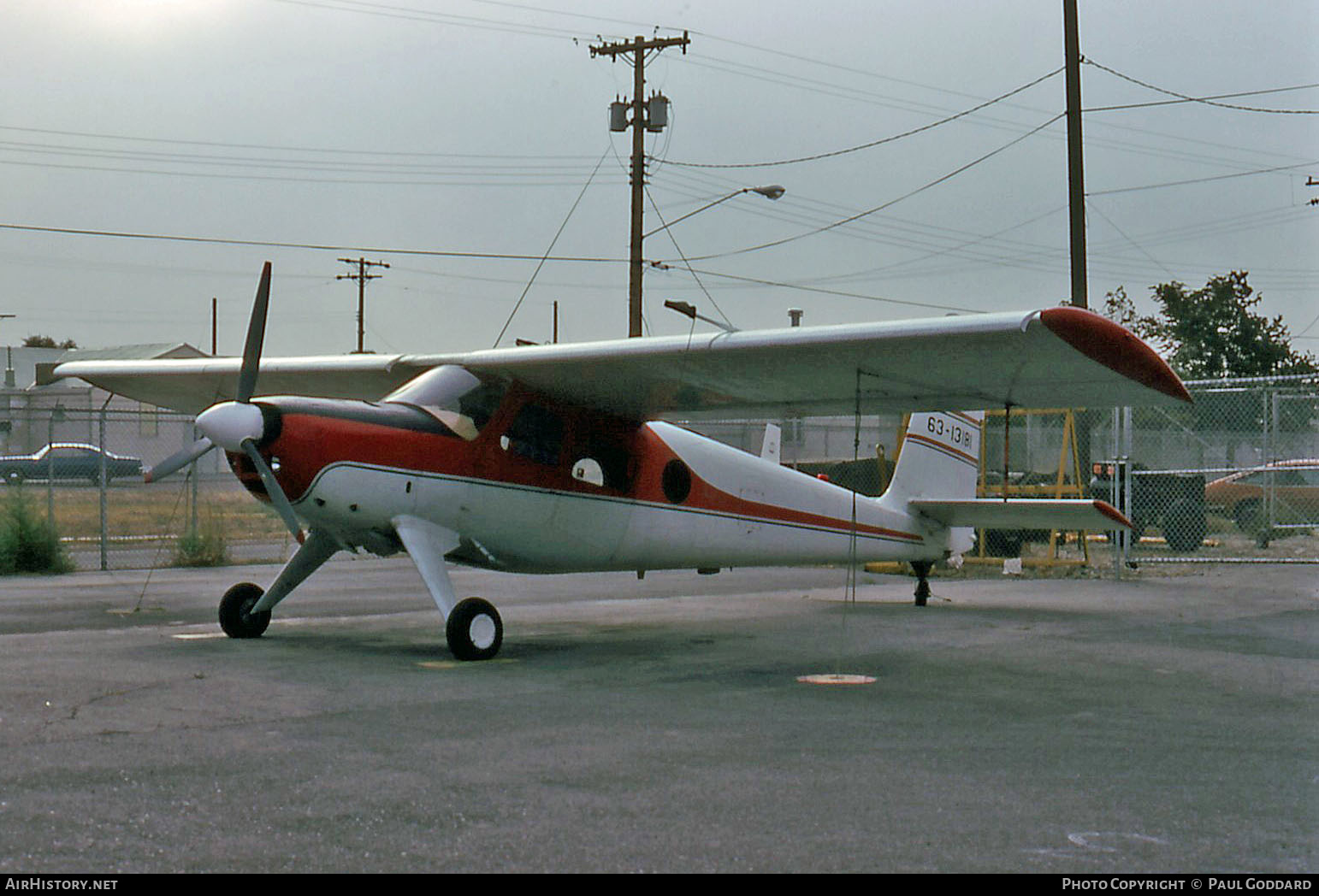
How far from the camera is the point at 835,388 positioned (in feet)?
33.4

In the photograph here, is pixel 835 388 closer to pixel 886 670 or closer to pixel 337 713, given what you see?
pixel 886 670

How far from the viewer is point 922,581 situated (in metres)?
13.5

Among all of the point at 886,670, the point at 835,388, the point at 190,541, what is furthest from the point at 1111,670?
the point at 190,541

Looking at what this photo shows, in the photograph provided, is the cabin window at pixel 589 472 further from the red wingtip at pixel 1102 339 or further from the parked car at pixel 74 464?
the parked car at pixel 74 464

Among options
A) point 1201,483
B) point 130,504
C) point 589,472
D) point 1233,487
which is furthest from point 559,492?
point 130,504

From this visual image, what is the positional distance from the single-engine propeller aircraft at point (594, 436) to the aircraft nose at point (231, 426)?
0.01 m

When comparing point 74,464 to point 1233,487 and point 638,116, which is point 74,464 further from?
point 1233,487

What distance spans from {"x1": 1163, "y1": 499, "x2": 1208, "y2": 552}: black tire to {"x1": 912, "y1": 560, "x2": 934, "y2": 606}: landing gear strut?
8.50m

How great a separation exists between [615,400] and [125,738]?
5537 millimetres

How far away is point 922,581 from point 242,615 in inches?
271

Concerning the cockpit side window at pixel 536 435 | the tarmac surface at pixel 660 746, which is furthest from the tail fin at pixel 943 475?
the cockpit side window at pixel 536 435

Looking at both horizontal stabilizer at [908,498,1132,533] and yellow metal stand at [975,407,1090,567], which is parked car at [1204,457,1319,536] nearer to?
yellow metal stand at [975,407,1090,567]

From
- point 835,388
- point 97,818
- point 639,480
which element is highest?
point 835,388

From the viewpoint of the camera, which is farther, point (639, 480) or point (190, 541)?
point (190, 541)
